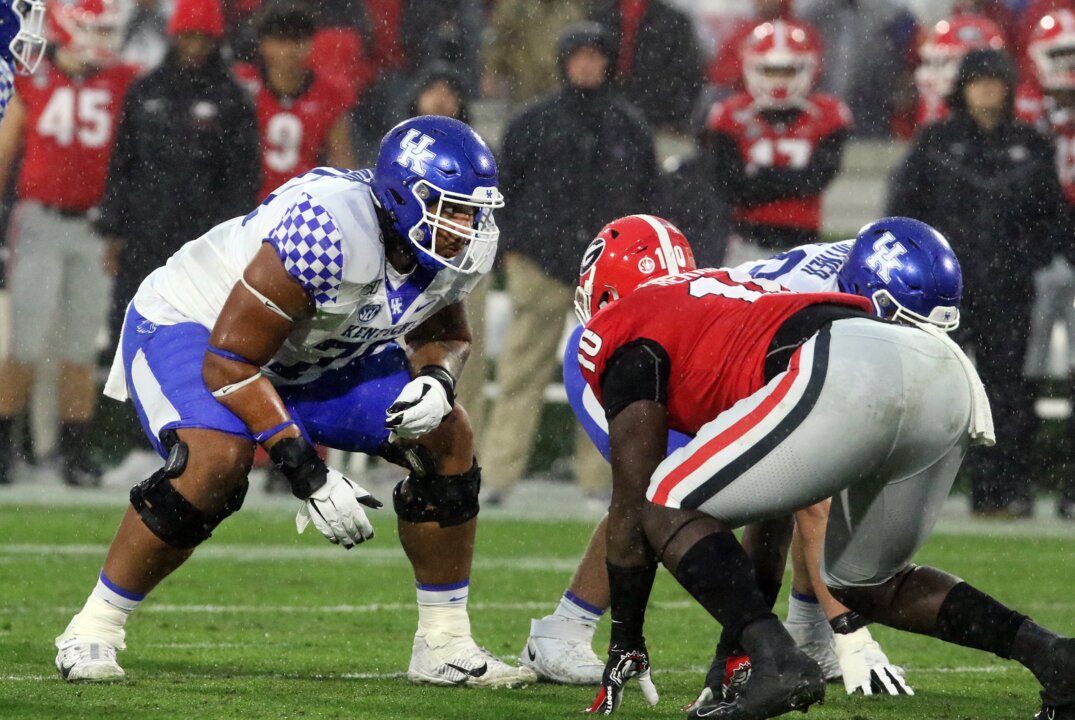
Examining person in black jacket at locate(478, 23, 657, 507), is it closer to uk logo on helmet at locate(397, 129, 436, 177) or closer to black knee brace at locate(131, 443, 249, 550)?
uk logo on helmet at locate(397, 129, 436, 177)

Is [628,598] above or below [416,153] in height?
below

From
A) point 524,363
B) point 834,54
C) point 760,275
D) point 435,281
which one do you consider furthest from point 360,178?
point 834,54

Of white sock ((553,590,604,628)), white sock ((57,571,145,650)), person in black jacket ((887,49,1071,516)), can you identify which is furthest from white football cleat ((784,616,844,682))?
person in black jacket ((887,49,1071,516))

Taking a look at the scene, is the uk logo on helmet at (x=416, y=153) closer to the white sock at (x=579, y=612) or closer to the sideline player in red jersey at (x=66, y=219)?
the white sock at (x=579, y=612)

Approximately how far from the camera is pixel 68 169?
30.6ft

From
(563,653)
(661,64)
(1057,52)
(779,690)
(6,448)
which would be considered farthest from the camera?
(661,64)

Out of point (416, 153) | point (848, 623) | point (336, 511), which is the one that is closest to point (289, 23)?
point (416, 153)

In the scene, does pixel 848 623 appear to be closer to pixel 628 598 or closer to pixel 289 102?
pixel 628 598

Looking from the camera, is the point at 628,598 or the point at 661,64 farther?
the point at 661,64

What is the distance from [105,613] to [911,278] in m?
2.22

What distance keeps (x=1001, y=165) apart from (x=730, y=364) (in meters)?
5.49

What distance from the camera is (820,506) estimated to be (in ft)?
16.5

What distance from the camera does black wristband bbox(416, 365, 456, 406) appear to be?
190 inches

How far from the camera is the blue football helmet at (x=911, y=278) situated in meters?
4.70
